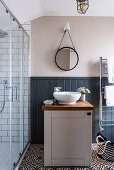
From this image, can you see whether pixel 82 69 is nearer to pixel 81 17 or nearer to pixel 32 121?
pixel 81 17

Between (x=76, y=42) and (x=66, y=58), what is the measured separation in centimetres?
35

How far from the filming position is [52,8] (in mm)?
2615

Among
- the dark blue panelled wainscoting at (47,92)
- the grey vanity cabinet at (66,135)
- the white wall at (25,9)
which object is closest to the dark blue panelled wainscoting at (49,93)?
the dark blue panelled wainscoting at (47,92)

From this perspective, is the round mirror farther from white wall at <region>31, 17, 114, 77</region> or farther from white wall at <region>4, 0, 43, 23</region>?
white wall at <region>4, 0, 43, 23</region>

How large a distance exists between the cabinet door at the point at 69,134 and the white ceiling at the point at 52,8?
1.57m

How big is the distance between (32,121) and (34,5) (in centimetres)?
196

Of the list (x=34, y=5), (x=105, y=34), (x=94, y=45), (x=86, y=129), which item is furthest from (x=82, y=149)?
(x=34, y=5)

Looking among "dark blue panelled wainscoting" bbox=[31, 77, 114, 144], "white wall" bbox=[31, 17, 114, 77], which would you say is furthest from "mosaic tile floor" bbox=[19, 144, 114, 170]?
"white wall" bbox=[31, 17, 114, 77]

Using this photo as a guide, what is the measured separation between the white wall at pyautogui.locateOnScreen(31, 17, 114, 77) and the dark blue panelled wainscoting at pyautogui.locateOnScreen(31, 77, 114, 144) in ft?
0.35

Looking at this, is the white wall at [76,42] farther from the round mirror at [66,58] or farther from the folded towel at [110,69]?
the folded towel at [110,69]

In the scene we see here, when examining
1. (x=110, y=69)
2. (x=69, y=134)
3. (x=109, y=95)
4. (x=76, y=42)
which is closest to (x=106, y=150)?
(x=69, y=134)

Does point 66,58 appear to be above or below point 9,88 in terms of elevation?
above

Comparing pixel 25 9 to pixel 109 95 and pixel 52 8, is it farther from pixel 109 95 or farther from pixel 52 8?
pixel 109 95

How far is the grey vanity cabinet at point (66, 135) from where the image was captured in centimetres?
209
